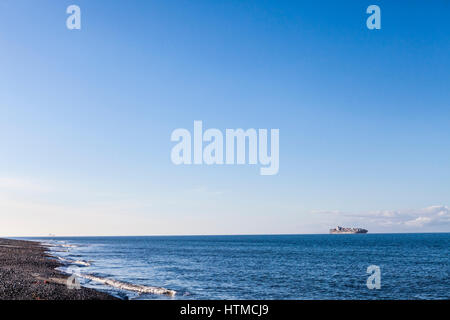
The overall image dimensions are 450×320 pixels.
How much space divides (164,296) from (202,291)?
550 centimetres

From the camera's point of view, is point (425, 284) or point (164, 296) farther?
point (425, 284)

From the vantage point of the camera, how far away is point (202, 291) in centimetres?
3700
